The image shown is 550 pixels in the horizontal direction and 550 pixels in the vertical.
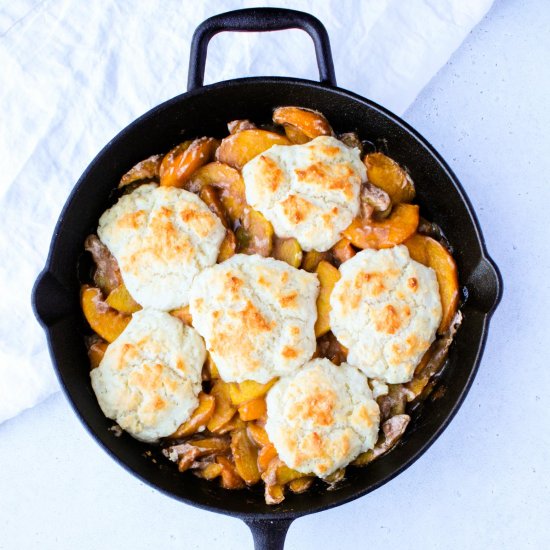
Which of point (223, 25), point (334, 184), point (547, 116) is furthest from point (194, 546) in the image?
point (547, 116)

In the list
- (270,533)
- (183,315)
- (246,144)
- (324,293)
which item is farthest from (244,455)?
(246,144)

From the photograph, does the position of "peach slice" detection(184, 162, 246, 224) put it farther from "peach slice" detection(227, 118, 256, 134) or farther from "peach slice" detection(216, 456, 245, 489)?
"peach slice" detection(216, 456, 245, 489)

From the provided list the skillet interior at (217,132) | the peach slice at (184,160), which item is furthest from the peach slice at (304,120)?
the peach slice at (184,160)

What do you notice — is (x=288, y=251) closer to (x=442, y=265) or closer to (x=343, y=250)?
(x=343, y=250)

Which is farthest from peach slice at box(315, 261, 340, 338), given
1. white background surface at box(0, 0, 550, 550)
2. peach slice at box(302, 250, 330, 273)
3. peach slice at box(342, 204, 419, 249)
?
white background surface at box(0, 0, 550, 550)

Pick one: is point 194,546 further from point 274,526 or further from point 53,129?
point 53,129

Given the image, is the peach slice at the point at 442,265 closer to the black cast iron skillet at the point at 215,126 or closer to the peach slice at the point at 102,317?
the black cast iron skillet at the point at 215,126
